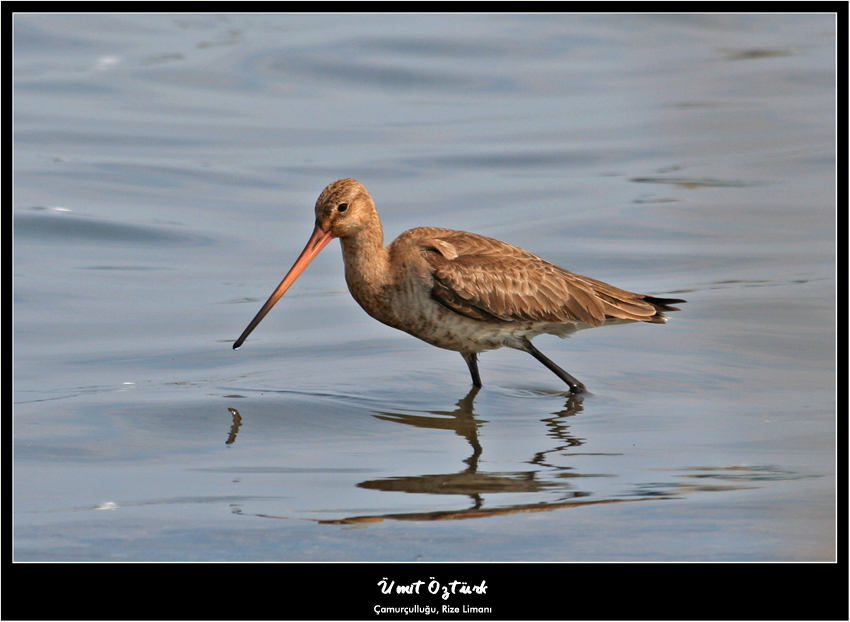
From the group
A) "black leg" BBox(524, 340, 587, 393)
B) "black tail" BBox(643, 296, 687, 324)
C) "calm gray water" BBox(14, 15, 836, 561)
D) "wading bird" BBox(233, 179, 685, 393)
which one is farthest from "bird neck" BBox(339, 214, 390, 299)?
"black tail" BBox(643, 296, 687, 324)

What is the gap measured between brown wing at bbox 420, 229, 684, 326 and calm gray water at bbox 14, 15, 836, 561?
16.3 inches

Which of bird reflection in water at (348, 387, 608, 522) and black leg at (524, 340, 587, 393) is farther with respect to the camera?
black leg at (524, 340, 587, 393)

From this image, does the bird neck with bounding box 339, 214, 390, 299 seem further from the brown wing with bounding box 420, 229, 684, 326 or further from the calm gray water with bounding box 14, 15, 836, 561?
the calm gray water with bounding box 14, 15, 836, 561

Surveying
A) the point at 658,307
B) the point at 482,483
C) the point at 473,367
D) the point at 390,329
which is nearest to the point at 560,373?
the point at 473,367

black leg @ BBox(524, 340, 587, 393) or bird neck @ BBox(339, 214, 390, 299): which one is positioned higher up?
bird neck @ BBox(339, 214, 390, 299)

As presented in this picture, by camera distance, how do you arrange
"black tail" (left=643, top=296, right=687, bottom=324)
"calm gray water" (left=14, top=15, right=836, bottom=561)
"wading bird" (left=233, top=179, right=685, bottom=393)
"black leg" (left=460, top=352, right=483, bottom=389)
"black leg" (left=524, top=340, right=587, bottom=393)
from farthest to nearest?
1. "black tail" (left=643, top=296, right=687, bottom=324)
2. "black leg" (left=460, top=352, right=483, bottom=389)
3. "black leg" (left=524, top=340, right=587, bottom=393)
4. "wading bird" (left=233, top=179, right=685, bottom=393)
5. "calm gray water" (left=14, top=15, right=836, bottom=561)

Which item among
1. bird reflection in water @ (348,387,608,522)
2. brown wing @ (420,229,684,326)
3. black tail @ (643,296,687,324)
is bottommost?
bird reflection in water @ (348,387,608,522)

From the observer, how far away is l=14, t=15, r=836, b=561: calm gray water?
5051mm

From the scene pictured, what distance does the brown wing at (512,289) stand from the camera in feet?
23.8

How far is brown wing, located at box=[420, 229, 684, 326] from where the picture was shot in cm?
727

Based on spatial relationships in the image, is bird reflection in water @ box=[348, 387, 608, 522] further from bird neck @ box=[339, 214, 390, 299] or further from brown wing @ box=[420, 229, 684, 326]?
bird neck @ box=[339, 214, 390, 299]

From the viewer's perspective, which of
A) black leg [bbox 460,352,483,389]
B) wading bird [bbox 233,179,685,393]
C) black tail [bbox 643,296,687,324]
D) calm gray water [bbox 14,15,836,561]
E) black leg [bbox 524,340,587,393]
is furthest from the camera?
black tail [bbox 643,296,687,324]

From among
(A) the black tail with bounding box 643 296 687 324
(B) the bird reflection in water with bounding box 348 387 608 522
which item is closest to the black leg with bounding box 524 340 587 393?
(A) the black tail with bounding box 643 296 687 324

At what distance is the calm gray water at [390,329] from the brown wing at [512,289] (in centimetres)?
41
